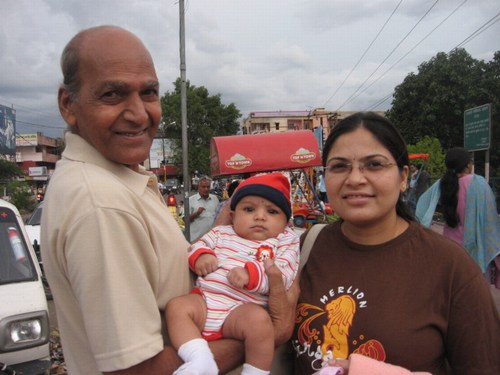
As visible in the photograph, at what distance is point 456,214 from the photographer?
5.03m

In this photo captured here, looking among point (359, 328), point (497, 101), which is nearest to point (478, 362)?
point (359, 328)

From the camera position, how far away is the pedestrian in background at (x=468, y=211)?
475 centimetres

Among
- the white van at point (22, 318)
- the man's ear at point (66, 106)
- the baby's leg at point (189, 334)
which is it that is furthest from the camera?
the white van at point (22, 318)

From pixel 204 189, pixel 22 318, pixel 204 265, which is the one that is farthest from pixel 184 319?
pixel 204 189

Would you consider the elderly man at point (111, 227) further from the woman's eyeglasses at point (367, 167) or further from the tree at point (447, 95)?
the tree at point (447, 95)

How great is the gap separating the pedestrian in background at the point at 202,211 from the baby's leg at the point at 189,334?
6716 mm

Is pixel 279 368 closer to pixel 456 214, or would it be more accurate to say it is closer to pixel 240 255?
pixel 240 255

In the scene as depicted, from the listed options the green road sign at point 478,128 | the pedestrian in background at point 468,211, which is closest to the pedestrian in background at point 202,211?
the pedestrian in background at point 468,211

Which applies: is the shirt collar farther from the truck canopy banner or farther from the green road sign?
the green road sign

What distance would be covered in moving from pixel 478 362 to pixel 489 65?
27035 mm

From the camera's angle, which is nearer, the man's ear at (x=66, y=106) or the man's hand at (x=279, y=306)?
the man's ear at (x=66, y=106)

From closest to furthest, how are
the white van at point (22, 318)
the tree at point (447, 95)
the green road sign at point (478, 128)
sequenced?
the white van at point (22, 318), the green road sign at point (478, 128), the tree at point (447, 95)

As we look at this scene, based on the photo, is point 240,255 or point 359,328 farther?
point 240,255

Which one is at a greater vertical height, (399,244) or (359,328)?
(399,244)
